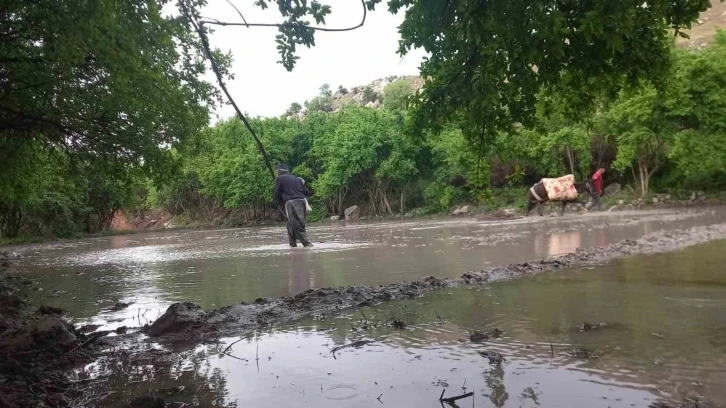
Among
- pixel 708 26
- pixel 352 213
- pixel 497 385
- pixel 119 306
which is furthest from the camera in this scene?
pixel 708 26

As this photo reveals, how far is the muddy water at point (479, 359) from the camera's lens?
2.88m

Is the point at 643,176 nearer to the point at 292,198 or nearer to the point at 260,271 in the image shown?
the point at 292,198

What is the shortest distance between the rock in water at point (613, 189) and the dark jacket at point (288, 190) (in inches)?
848

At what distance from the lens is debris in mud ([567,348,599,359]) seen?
333cm

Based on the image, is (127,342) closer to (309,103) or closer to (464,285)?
(464,285)

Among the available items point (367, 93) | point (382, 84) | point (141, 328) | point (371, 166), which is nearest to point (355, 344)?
point (141, 328)

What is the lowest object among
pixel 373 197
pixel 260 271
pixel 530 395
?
pixel 530 395

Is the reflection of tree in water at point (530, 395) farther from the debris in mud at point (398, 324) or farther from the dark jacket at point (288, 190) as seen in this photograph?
the dark jacket at point (288, 190)

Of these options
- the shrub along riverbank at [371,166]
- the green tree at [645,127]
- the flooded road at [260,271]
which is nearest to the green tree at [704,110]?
the shrub along riverbank at [371,166]

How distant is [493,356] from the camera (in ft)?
11.2

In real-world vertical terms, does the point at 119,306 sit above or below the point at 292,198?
below

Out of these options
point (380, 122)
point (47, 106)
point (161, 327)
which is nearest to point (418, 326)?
point (161, 327)

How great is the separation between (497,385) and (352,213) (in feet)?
112

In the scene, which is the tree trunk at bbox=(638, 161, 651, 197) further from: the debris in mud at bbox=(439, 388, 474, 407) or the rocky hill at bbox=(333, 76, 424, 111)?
the rocky hill at bbox=(333, 76, 424, 111)
